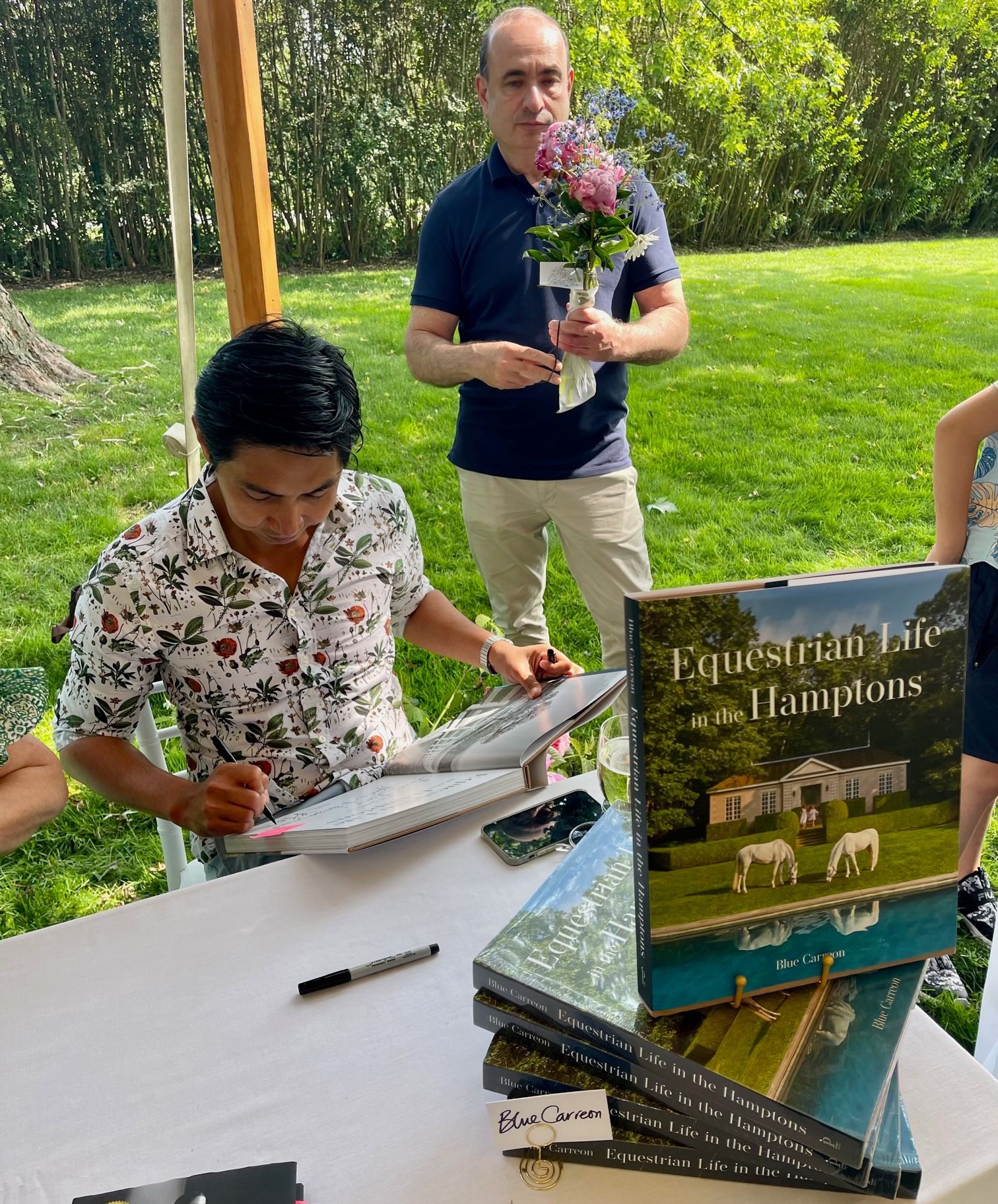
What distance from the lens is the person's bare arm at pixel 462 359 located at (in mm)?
2020

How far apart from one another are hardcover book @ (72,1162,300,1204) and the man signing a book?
1.60 feet

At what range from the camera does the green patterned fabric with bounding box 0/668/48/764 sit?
4.08 ft

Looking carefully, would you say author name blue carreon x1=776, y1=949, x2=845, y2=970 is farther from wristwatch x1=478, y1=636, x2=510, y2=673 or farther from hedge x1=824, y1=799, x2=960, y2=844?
wristwatch x1=478, y1=636, x2=510, y2=673

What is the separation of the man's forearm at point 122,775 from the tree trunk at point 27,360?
4091 mm

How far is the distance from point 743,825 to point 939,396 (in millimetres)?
5501

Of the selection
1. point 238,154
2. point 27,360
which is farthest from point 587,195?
point 27,360

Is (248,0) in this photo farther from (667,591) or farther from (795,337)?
(795,337)

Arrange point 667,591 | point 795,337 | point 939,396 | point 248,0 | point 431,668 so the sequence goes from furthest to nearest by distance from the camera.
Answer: point 795,337 → point 939,396 → point 431,668 → point 248,0 → point 667,591

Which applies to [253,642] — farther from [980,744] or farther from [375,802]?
[980,744]

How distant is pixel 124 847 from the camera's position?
7.70 feet

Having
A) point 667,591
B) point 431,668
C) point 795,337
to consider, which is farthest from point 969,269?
point 667,591

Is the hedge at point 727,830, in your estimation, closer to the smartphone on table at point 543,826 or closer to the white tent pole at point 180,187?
the smartphone on table at point 543,826

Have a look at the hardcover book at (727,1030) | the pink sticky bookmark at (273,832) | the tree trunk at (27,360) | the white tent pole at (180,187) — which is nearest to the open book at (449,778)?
the pink sticky bookmark at (273,832)

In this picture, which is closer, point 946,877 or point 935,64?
point 946,877
